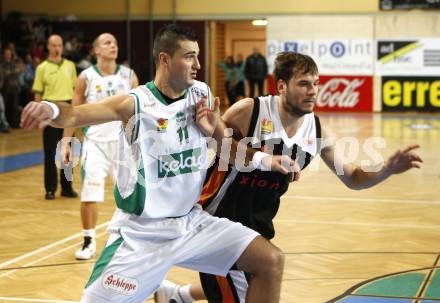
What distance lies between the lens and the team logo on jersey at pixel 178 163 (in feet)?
13.6

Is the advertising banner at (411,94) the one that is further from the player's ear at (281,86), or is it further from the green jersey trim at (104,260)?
the green jersey trim at (104,260)

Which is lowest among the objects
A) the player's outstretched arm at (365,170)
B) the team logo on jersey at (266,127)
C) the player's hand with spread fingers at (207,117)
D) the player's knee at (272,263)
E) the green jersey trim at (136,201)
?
the player's knee at (272,263)

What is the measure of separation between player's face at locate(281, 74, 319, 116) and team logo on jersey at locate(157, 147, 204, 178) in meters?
0.68

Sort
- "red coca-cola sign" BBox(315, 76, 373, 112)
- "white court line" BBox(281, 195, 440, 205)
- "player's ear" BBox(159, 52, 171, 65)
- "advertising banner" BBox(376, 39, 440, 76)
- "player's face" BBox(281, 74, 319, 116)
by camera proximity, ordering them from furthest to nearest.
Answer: "red coca-cola sign" BBox(315, 76, 373, 112) → "advertising banner" BBox(376, 39, 440, 76) → "white court line" BBox(281, 195, 440, 205) → "player's face" BBox(281, 74, 319, 116) → "player's ear" BBox(159, 52, 171, 65)

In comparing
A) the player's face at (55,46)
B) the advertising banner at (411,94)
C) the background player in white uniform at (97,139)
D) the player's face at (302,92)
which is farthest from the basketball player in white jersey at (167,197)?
the advertising banner at (411,94)

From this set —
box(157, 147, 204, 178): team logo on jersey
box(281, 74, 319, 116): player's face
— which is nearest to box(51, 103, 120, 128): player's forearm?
box(157, 147, 204, 178): team logo on jersey

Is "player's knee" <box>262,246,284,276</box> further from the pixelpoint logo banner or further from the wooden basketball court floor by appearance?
the pixelpoint logo banner

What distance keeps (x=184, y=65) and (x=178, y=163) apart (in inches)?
21.6

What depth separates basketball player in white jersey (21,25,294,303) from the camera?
3.96 m

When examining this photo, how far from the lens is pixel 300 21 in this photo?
84.0 feet

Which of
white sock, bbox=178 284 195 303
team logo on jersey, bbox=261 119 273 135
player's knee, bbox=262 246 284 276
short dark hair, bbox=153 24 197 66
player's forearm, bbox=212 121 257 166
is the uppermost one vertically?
short dark hair, bbox=153 24 197 66

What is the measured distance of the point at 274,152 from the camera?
4.60 meters

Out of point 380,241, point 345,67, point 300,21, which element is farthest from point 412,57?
point 380,241

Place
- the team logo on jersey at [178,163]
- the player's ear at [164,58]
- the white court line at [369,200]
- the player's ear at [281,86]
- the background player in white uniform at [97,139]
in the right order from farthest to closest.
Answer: the white court line at [369,200]
the background player in white uniform at [97,139]
the player's ear at [281,86]
the player's ear at [164,58]
the team logo on jersey at [178,163]
